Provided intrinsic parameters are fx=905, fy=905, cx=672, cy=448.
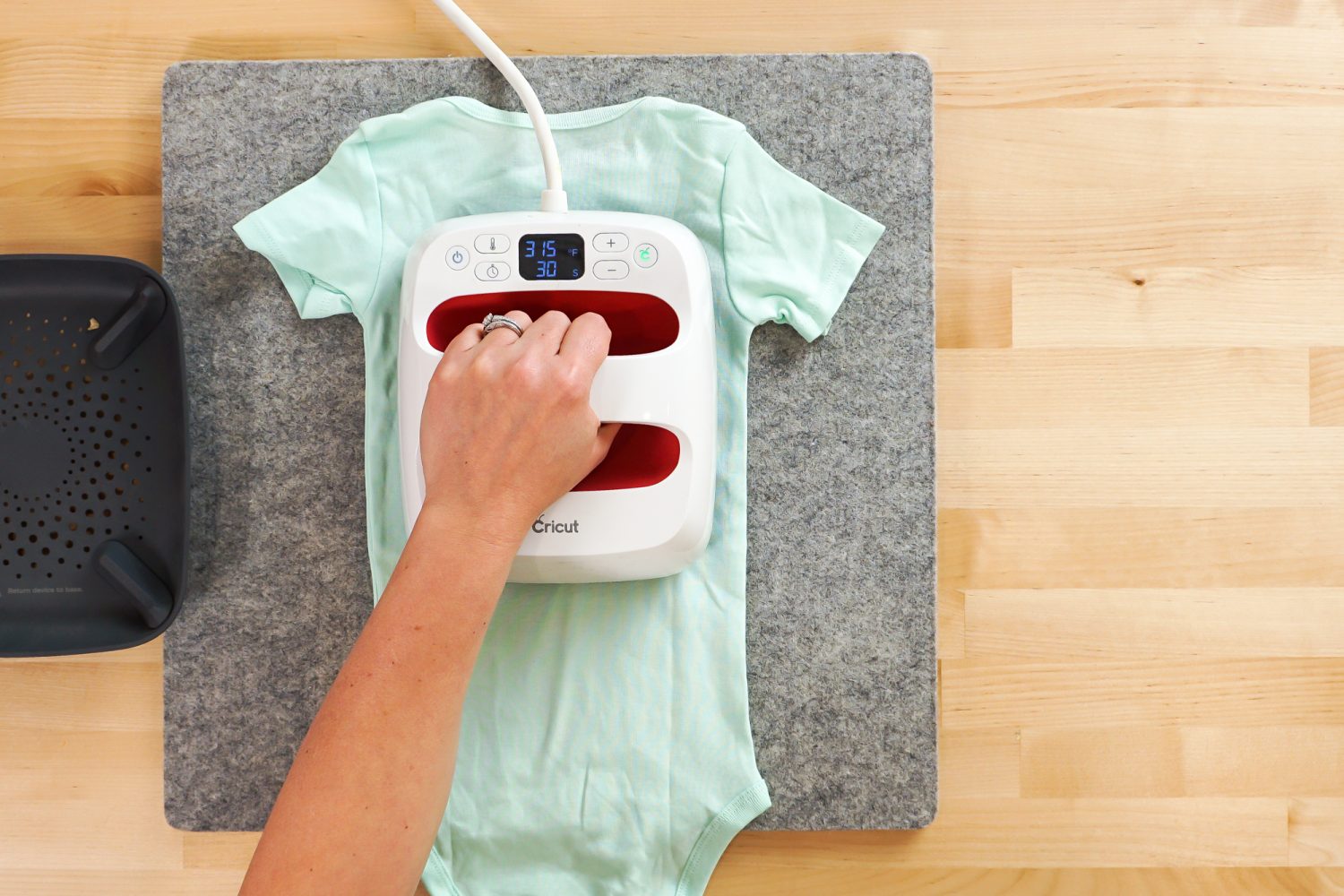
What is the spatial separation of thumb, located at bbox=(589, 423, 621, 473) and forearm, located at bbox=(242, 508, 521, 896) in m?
0.08

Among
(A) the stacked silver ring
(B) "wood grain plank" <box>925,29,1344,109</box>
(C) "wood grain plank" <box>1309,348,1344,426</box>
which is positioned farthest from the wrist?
(C) "wood grain plank" <box>1309,348,1344,426</box>

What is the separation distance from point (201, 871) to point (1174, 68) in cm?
91

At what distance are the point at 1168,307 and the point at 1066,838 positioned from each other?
0.39 meters

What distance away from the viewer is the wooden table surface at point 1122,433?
646mm

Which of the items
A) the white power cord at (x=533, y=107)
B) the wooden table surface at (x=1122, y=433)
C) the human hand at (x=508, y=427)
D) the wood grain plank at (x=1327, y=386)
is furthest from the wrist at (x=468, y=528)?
the wood grain plank at (x=1327, y=386)

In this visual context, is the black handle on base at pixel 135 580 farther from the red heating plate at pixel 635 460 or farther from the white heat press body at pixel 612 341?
the red heating plate at pixel 635 460

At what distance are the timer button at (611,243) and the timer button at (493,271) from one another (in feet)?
0.18

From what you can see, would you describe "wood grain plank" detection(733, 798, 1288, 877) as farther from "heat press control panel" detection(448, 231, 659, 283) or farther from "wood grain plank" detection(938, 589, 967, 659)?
"heat press control panel" detection(448, 231, 659, 283)

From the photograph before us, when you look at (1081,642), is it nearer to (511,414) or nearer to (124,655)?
(511,414)

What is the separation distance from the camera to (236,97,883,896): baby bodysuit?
23.5 inches

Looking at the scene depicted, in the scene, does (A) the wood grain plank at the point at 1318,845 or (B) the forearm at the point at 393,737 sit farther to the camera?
(A) the wood grain plank at the point at 1318,845

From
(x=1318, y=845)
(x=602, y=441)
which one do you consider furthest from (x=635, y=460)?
(x=1318, y=845)

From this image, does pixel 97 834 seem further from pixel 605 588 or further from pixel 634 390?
pixel 634 390

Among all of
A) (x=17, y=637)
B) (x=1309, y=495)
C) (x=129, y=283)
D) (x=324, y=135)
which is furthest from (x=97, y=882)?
(x=1309, y=495)
